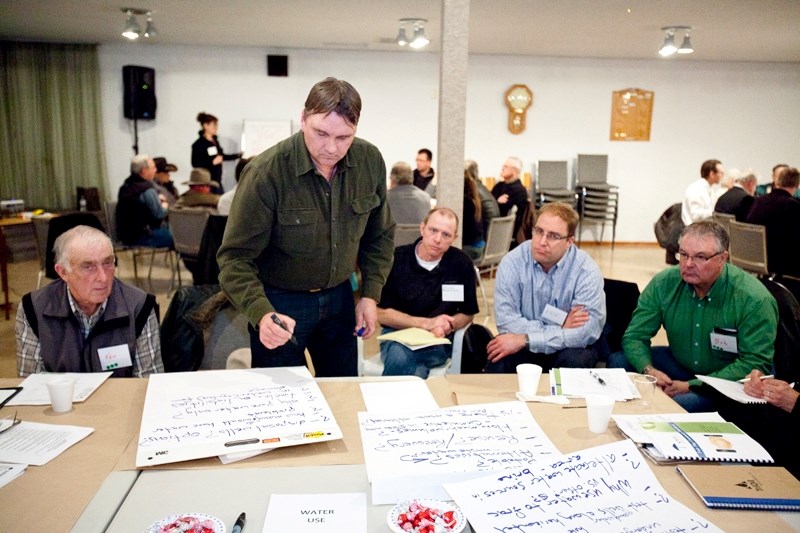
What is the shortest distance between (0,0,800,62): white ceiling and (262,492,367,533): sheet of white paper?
564 centimetres

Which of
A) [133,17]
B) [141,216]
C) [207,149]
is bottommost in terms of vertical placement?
[141,216]

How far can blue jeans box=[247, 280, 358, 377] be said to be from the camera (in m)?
2.07

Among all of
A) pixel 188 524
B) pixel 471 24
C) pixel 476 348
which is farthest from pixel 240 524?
pixel 471 24

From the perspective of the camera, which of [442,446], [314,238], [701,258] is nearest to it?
A: [442,446]

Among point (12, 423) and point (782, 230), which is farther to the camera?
point (782, 230)

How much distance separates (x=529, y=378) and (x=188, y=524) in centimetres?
96

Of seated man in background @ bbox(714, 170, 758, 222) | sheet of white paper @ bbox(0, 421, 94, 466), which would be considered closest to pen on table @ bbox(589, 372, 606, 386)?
sheet of white paper @ bbox(0, 421, 94, 466)

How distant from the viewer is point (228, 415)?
4.98ft

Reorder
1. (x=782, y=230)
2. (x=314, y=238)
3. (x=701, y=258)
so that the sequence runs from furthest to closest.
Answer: (x=782, y=230) < (x=701, y=258) < (x=314, y=238)

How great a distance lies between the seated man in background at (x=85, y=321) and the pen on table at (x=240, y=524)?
3.52ft

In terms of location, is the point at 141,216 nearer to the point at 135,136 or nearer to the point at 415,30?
the point at 135,136

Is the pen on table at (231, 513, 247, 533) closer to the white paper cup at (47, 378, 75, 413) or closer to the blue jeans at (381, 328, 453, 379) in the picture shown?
the white paper cup at (47, 378, 75, 413)

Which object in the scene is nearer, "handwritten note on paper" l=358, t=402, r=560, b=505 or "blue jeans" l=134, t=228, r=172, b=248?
"handwritten note on paper" l=358, t=402, r=560, b=505

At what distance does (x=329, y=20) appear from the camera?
7.10 meters
